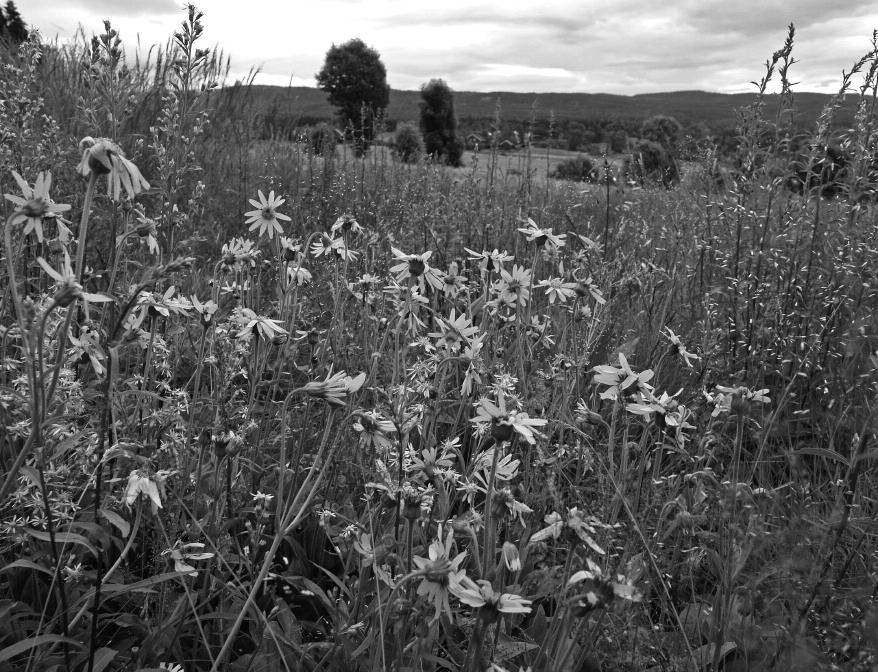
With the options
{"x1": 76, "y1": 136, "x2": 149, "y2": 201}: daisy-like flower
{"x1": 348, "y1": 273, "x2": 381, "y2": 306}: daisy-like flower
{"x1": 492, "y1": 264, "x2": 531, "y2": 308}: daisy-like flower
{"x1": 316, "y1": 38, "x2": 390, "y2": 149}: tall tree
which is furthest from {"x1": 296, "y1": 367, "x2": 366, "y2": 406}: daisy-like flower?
{"x1": 316, "y1": 38, "x2": 390, "y2": 149}: tall tree

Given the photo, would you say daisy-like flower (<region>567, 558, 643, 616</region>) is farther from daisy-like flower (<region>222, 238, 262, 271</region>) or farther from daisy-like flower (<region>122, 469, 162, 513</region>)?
daisy-like flower (<region>222, 238, 262, 271</region>)

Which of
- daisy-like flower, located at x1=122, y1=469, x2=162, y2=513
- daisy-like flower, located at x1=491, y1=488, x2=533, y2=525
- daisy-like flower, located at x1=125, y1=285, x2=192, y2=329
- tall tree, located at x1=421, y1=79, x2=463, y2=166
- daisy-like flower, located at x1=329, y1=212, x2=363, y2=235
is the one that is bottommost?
daisy-like flower, located at x1=491, y1=488, x2=533, y2=525

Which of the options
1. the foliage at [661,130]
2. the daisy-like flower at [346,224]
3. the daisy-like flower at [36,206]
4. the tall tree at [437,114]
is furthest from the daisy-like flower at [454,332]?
the tall tree at [437,114]

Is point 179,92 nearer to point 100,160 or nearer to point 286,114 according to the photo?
point 100,160

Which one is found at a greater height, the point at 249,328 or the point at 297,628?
the point at 249,328

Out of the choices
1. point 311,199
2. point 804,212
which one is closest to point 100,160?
point 804,212

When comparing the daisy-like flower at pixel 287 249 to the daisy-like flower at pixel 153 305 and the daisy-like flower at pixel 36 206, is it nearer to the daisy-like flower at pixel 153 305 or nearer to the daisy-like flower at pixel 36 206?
the daisy-like flower at pixel 153 305

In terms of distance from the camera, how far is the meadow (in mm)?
1267

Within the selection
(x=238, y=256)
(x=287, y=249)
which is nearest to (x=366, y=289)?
(x=287, y=249)

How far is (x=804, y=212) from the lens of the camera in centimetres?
347

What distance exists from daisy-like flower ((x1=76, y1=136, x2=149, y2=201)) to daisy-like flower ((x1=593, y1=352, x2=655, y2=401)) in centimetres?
106

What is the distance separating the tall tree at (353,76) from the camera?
1559 inches

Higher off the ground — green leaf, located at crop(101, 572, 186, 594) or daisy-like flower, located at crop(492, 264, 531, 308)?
daisy-like flower, located at crop(492, 264, 531, 308)

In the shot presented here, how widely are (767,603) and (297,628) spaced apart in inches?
40.2
